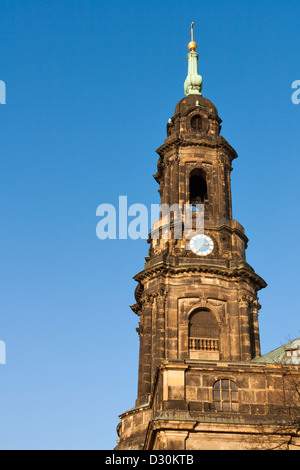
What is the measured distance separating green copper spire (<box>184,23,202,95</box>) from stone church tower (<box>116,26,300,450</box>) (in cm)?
7

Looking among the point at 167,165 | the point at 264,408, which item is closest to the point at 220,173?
the point at 167,165

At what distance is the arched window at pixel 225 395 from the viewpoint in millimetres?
32500

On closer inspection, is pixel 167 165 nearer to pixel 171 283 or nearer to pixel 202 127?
pixel 202 127

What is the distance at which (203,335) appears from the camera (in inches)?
1700

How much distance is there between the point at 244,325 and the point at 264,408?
35.9 feet

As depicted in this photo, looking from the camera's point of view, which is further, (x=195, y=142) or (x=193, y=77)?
(x=193, y=77)

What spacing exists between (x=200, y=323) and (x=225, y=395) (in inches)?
428

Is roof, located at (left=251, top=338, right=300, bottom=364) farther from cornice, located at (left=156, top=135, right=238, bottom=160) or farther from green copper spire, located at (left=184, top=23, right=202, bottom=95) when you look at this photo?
green copper spire, located at (left=184, top=23, right=202, bottom=95)

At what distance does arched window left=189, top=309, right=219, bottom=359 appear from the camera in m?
42.5

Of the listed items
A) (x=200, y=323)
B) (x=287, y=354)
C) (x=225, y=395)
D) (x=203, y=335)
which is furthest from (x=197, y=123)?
(x=225, y=395)

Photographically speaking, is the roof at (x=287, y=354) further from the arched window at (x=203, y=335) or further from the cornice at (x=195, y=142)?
the cornice at (x=195, y=142)

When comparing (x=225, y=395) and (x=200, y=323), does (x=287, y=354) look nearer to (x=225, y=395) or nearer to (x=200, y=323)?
(x=225, y=395)

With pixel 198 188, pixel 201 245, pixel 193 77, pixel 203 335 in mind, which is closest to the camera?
pixel 203 335

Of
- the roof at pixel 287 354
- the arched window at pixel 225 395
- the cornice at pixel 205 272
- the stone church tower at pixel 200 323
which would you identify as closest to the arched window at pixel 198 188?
the stone church tower at pixel 200 323
